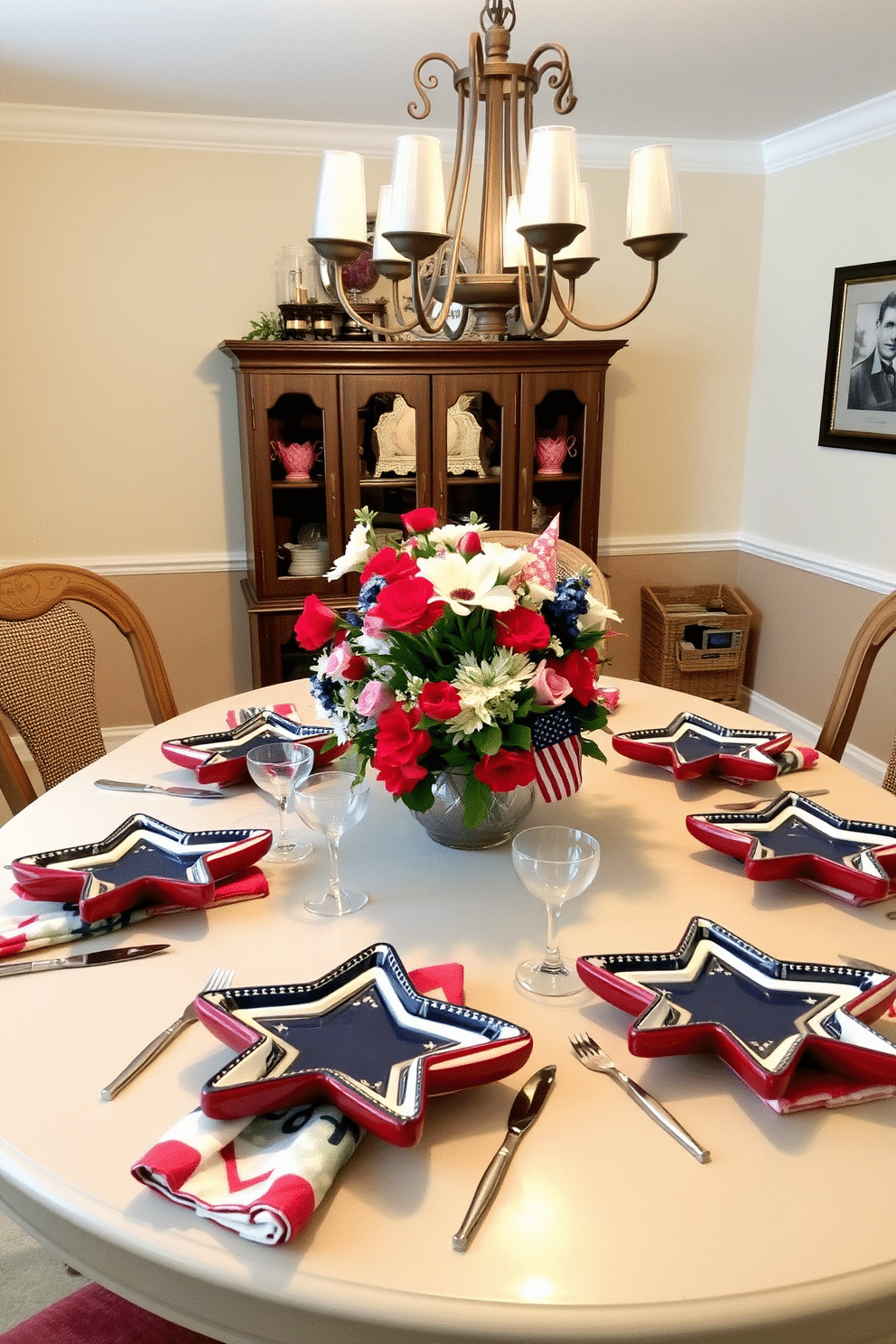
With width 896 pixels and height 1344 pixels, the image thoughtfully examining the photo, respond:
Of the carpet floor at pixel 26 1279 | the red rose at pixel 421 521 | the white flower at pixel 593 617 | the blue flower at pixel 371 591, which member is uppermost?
the red rose at pixel 421 521

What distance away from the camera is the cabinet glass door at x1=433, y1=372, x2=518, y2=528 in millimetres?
3365

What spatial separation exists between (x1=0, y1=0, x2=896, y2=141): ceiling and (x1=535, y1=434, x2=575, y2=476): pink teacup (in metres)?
1.04

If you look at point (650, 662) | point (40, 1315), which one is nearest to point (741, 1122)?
point (40, 1315)

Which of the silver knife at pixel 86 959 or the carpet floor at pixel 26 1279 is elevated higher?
the silver knife at pixel 86 959

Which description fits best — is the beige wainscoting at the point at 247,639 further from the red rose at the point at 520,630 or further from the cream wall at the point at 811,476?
the red rose at the point at 520,630

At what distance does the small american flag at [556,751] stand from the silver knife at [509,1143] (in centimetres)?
45

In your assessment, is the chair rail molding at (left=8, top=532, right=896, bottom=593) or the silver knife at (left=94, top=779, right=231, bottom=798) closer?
the silver knife at (left=94, top=779, right=231, bottom=798)

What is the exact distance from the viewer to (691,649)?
3.86 meters

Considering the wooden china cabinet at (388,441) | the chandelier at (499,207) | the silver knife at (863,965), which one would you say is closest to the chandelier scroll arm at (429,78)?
the chandelier at (499,207)

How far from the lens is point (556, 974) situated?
41.3 inches

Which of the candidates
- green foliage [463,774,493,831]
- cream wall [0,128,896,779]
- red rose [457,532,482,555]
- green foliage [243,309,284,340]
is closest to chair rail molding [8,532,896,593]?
cream wall [0,128,896,779]

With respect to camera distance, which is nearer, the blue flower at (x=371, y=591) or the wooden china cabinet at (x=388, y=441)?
the blue flower at (x=371, y=591)

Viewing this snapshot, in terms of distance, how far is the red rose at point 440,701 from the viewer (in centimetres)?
116

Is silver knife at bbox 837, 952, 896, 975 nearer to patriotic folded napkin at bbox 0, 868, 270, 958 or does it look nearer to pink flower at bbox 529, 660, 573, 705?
pink flower at bbox 529, 660, 573, 705
